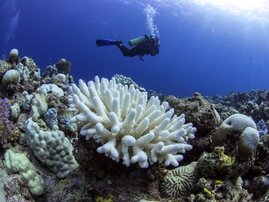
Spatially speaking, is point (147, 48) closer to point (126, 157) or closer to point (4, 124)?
point (4, 124)

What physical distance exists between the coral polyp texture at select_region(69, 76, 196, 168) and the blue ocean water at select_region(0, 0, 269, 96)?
33808 millimetres

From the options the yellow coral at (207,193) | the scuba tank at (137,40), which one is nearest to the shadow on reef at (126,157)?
the yellow coral at (207,193)

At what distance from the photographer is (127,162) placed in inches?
117

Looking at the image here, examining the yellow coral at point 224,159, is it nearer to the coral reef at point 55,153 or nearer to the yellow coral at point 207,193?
the yellow coral at point 207,193

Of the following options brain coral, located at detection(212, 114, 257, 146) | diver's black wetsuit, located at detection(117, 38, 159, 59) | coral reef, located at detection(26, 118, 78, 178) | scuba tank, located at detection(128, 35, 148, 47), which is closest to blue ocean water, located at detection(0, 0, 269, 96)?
diver's black wetsuit, located at detection(117, 38, 159, 59)

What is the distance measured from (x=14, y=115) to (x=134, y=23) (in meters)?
85.0

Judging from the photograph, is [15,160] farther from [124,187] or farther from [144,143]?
[144,143]

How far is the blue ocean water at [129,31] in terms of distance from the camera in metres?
50.5

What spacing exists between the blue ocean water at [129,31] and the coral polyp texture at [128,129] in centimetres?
3381

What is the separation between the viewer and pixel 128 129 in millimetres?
3104

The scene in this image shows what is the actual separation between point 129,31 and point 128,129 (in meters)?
97.5

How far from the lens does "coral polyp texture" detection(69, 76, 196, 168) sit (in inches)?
117

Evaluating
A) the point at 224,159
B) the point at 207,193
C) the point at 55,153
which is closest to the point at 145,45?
the point at 55,153

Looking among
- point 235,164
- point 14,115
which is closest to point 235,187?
point 235,164
